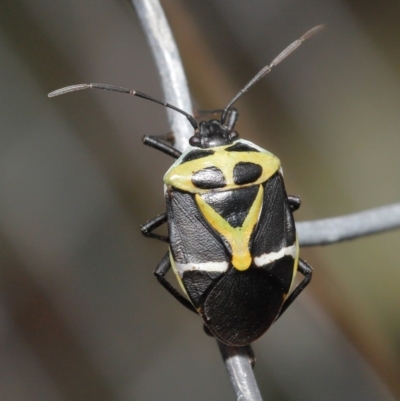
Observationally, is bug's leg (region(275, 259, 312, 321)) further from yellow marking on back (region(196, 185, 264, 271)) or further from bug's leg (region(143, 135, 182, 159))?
bug's leg (region(143, 135, 182, 159))

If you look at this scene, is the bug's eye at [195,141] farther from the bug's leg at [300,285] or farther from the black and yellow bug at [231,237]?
the bug's leg at [300,285]

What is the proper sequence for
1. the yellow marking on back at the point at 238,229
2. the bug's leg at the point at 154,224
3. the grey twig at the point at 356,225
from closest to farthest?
the grey twig at the point at 356,225 < the yellow marking on back at the point at 238,229 < the bug's leg at the point at 154,224

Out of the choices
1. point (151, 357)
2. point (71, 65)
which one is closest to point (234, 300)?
point (151, 357)

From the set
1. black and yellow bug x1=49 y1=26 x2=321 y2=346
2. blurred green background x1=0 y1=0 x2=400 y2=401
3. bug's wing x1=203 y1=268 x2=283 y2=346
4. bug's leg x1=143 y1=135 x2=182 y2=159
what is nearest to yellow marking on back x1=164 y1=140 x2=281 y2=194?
black and yellow bug x1=49 y1=26 x2=321 y2=346

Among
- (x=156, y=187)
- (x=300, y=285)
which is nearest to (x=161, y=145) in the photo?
(x=300, y=285)

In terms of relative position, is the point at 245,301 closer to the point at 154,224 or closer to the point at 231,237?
the point at 231,237

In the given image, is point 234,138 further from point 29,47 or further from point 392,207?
point 29,47

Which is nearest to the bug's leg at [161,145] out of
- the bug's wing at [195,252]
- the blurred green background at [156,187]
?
the bug's wing at [195,252]
